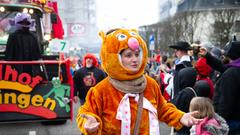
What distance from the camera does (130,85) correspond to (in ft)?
10.6

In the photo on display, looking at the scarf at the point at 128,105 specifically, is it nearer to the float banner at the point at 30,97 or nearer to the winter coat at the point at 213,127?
the winter coat at the point at 213,127

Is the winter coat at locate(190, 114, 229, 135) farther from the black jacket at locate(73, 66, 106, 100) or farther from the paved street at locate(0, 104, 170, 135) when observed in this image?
the paved street at locate(0, 104, 170, 135)

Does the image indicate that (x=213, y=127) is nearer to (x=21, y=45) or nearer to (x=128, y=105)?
(x=128, y=105)

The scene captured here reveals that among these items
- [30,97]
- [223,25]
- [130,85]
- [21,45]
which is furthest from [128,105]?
[223,25]

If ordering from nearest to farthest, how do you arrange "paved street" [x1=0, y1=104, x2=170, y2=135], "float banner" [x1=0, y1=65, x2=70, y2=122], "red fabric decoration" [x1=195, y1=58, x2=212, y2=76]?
1. "red fabric decoration" [x1=195, y1=58, x2=212, y2=76]
2. "float banner" [x1=0, y1=65, x2=70, y2=122]
3. "paved street" [x1=0, y1=104, x2=170, y2=135]

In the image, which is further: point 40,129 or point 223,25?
point 223,25

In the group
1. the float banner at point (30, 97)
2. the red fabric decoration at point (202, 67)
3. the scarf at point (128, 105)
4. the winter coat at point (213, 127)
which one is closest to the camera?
the scarf at point (128, 105)

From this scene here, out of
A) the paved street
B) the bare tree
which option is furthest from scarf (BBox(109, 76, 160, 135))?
the bare tree

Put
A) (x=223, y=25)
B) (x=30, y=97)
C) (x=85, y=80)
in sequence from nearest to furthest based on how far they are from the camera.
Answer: (x=30, y=97) → (x=85, y=80) → (x=223, y=25)

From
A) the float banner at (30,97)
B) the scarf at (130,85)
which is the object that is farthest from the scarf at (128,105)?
the float banner at (30,97)

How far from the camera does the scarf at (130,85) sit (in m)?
3.22

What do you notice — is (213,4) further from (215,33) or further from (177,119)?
(177,119)

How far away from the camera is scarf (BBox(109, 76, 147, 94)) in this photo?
127 inches

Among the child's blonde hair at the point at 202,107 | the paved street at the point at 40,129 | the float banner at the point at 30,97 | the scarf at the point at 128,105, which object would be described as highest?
the scarf at the point at 128,105
